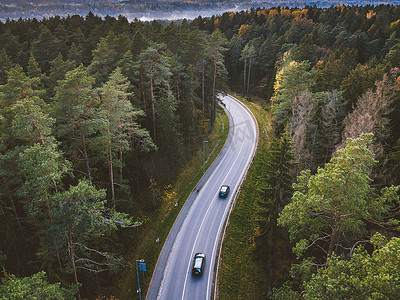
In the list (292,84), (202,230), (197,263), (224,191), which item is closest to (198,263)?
(197,263)

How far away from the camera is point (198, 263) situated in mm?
26594

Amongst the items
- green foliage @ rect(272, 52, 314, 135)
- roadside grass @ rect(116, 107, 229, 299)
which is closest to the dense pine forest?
green foliage @ rect(272, 52, 314, 135)

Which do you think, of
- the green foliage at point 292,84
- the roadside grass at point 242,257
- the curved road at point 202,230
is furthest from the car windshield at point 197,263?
the green foliage at point 292,84

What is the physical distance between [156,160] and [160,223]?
8619mm

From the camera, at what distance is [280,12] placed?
102 metres

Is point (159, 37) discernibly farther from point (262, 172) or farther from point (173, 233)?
point (173, 233)

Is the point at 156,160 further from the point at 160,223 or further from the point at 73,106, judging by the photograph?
the point at 73,106

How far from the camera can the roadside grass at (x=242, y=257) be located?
987 inches

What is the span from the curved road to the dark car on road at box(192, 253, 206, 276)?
1.93 feet

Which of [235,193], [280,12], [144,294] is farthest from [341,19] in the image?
[144,294]

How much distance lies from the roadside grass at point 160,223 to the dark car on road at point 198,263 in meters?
4.54

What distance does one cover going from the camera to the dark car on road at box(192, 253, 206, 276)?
26.0m

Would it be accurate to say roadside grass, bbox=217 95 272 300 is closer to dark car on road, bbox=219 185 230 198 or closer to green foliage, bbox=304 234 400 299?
dark car on road, bbox=219 185 230 198

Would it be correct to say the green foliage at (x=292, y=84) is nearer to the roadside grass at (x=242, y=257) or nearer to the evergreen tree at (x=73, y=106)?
the roadside grass at (x=242, y=257)
